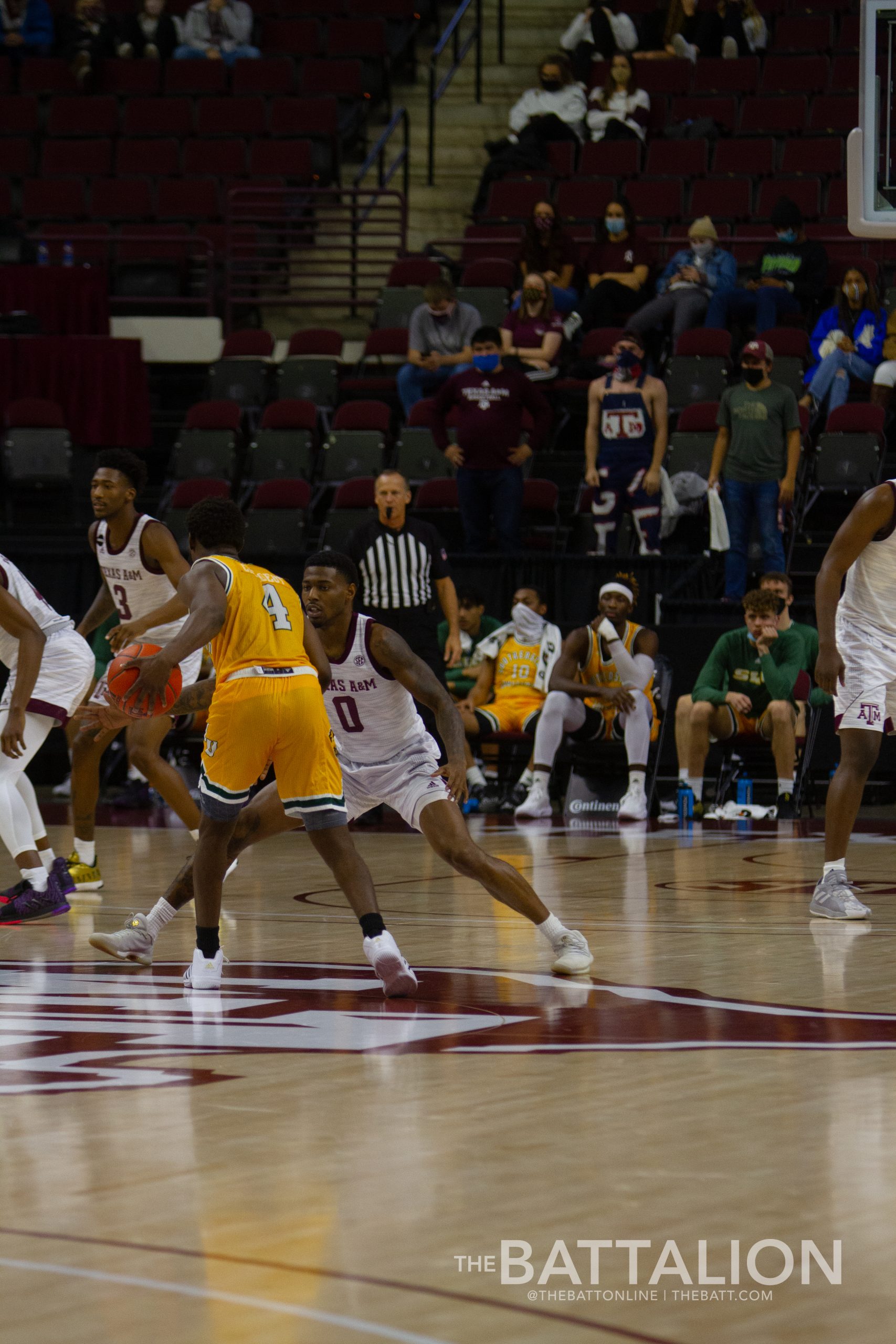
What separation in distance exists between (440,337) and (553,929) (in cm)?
877

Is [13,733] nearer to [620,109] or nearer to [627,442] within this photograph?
[627,442]

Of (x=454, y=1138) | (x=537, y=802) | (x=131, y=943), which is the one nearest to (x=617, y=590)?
(x=537, y=802)

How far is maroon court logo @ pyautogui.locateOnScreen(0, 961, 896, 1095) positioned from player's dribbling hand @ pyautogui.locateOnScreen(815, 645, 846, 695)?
1.55m

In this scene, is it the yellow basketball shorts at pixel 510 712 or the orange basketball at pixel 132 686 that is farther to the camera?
the yellow basketball shorts at pixel 510 712

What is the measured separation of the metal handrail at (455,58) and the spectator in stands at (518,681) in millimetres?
7791

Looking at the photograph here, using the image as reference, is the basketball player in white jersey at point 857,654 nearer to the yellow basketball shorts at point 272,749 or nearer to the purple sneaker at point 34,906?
the yellow basketball shorts at point 272,749

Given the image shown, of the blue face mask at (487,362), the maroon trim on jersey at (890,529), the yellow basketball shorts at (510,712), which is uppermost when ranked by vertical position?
the blue face mask at (487,362)

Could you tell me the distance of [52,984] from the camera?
5.35m

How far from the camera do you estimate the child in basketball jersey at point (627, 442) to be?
12273 mm

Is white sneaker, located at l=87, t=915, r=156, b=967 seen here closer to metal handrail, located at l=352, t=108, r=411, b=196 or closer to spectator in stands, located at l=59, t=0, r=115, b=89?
metal handrail, located at l=352, t=108, r=411, b=196

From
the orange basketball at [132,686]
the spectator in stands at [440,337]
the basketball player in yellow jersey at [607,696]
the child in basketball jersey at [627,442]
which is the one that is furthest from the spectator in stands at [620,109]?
the orange basketball at [132,686]

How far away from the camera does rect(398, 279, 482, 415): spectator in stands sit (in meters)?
13.5

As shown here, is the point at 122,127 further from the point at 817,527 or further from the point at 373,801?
the point at 373,801

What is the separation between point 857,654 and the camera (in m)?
6.70
